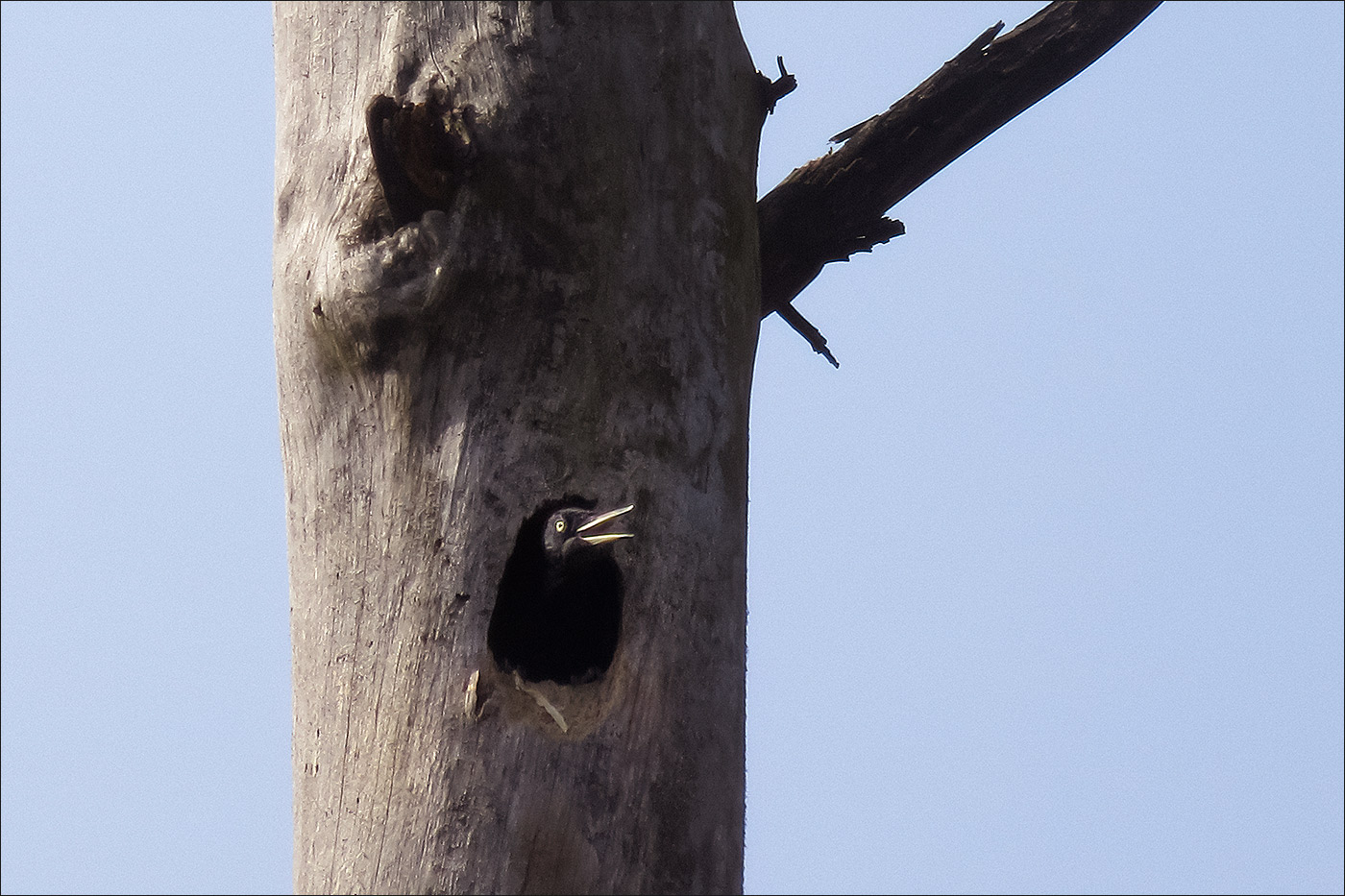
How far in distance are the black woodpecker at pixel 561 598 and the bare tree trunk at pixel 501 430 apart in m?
0.03

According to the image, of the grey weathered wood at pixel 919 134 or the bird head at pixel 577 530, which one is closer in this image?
the bird head at pixel 577 530

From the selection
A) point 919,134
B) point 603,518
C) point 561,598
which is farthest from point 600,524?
point 919,134

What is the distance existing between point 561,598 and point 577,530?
12 cm

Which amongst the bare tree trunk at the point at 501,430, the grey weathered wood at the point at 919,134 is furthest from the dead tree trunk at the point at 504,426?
the grey weathered wood at the point at 919,134

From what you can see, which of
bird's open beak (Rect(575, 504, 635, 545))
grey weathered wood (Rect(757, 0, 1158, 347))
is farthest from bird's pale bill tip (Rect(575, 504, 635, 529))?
grey weathered wood (Rect(757, 0, 1158, 347))

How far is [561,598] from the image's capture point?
5.89 ft

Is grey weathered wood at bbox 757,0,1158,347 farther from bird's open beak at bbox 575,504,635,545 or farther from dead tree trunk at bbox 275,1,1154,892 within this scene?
bird's open beak at bbox 575,504,635,545

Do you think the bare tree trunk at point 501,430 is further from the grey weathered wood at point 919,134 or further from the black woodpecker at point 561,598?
the grey weathered wood at point 919,134

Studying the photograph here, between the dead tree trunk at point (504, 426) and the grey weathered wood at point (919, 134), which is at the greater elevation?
the grey weathered wood at point (919, 134)

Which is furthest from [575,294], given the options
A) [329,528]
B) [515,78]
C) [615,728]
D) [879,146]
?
[879,146]

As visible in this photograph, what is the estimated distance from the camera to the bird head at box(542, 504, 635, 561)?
1.72 meters

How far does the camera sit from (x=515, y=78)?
6.22 ft

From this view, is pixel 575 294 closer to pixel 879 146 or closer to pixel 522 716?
pixel 522 716

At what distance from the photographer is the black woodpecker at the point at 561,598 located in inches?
68.0
